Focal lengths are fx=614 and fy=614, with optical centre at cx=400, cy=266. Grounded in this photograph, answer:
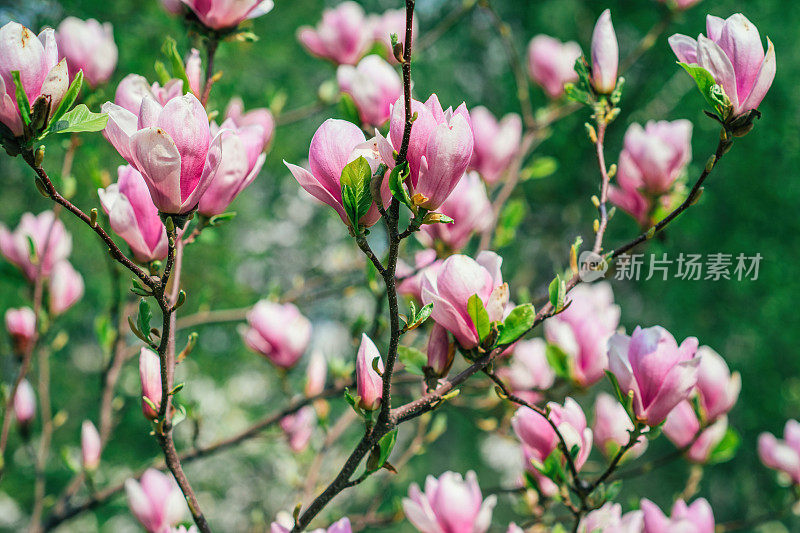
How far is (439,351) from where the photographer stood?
48 centimetres

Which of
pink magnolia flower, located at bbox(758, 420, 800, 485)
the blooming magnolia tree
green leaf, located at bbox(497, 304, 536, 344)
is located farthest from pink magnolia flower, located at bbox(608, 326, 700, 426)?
pink magnolia flower, located at bbox(758, 420, 800, 485)

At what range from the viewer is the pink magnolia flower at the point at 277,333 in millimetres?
867

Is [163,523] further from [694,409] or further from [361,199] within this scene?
[694,409]

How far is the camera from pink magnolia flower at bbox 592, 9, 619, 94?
570 millimetres

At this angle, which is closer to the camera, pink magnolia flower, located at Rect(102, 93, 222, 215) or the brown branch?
pink magnolia flower, located at Rect(102, 93, 222, 215)

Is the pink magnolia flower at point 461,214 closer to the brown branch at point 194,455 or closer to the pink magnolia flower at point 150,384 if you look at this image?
the brown branch at point 194,455

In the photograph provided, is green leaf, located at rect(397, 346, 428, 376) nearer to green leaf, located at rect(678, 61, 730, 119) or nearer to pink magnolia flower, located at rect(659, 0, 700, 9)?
green leaf, located at rect(678, 61, 730, 119)

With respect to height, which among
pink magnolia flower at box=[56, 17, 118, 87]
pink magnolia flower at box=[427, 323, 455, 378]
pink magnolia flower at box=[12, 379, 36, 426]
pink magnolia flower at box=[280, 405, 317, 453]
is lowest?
pink magnolia flower at box=[280, 405, 317, 453]

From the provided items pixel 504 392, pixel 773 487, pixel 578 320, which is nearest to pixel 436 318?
pixel 504 392

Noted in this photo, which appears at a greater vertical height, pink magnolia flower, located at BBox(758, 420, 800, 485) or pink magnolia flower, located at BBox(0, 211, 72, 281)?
pink magnolia flower, located at BBox(0, 211, 72, 281)

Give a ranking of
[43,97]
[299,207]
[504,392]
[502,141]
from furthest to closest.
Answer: [299,207] < [502,141] < [504,392] < [43,97]

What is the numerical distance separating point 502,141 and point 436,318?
0.53 m

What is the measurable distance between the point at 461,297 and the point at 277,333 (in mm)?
482

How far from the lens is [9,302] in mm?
2557
